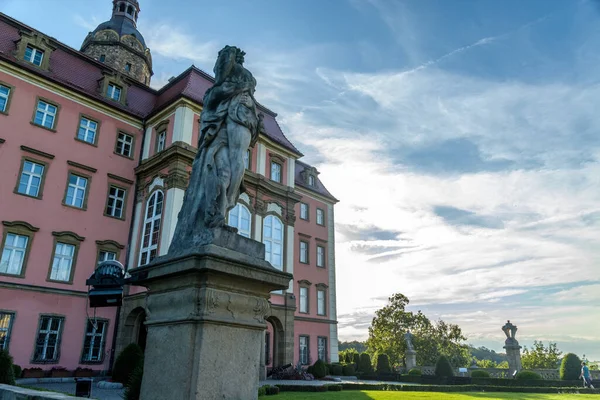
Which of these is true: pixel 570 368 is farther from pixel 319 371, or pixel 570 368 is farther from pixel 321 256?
pixel 321 256

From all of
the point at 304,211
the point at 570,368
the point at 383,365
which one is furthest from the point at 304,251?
the point at 570,368

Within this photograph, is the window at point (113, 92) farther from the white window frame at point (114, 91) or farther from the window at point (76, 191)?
the window at point (76, 191)

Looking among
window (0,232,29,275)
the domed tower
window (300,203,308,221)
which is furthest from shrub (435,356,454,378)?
the domed tower

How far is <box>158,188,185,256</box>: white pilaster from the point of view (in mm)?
23016

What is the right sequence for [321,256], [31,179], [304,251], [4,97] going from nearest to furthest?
[4,97], [31,179], [304,251], [321,256]

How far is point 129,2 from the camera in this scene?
45.5 meters

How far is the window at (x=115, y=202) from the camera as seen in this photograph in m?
25.5

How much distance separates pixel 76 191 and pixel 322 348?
2138 centimetres

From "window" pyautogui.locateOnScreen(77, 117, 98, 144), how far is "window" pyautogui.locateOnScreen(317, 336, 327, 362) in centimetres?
2178

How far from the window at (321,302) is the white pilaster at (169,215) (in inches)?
609

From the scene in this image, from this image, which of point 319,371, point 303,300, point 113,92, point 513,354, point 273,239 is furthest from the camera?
point 303,300

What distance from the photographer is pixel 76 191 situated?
955 inches

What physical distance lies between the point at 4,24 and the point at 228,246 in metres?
27.5

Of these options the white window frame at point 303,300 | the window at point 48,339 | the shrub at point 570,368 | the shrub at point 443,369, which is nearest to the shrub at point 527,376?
the shrub at point 570,368
